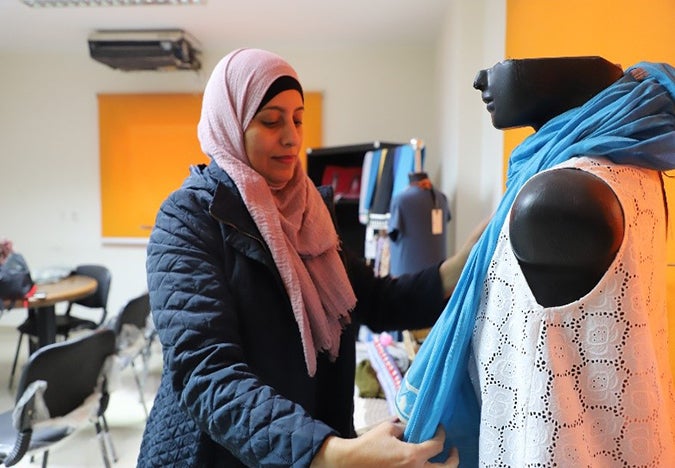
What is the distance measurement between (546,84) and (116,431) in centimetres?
292

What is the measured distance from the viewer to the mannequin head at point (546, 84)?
0.62m

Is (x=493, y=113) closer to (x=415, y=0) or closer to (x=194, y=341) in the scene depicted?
(x=194, y=341)

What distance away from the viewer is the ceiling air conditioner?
369 cm

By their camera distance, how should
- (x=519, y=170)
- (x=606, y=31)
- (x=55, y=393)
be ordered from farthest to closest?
1. (x=55, y=393)
2. (x=606, y=31)
3. (x=519, y=170)

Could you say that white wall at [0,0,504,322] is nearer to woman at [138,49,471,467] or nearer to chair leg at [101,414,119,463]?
chair leg at [101,414,119,463]

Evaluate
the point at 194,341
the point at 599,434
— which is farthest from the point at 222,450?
the point at 599,434

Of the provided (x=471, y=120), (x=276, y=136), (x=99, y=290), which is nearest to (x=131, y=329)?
(x=99, y=290)

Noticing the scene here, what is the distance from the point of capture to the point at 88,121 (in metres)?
4.57

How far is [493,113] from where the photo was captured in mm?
681

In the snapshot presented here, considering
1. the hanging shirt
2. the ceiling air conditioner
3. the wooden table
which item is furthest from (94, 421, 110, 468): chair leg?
the ceiling air conditioner

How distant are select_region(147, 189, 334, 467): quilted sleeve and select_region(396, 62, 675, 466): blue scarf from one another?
0.14 m

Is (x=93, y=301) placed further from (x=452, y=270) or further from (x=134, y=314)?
(x=452, y=270)

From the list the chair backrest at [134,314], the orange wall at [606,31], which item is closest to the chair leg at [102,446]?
the chair backrest at [134,314]

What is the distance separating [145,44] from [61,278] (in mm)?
1794
